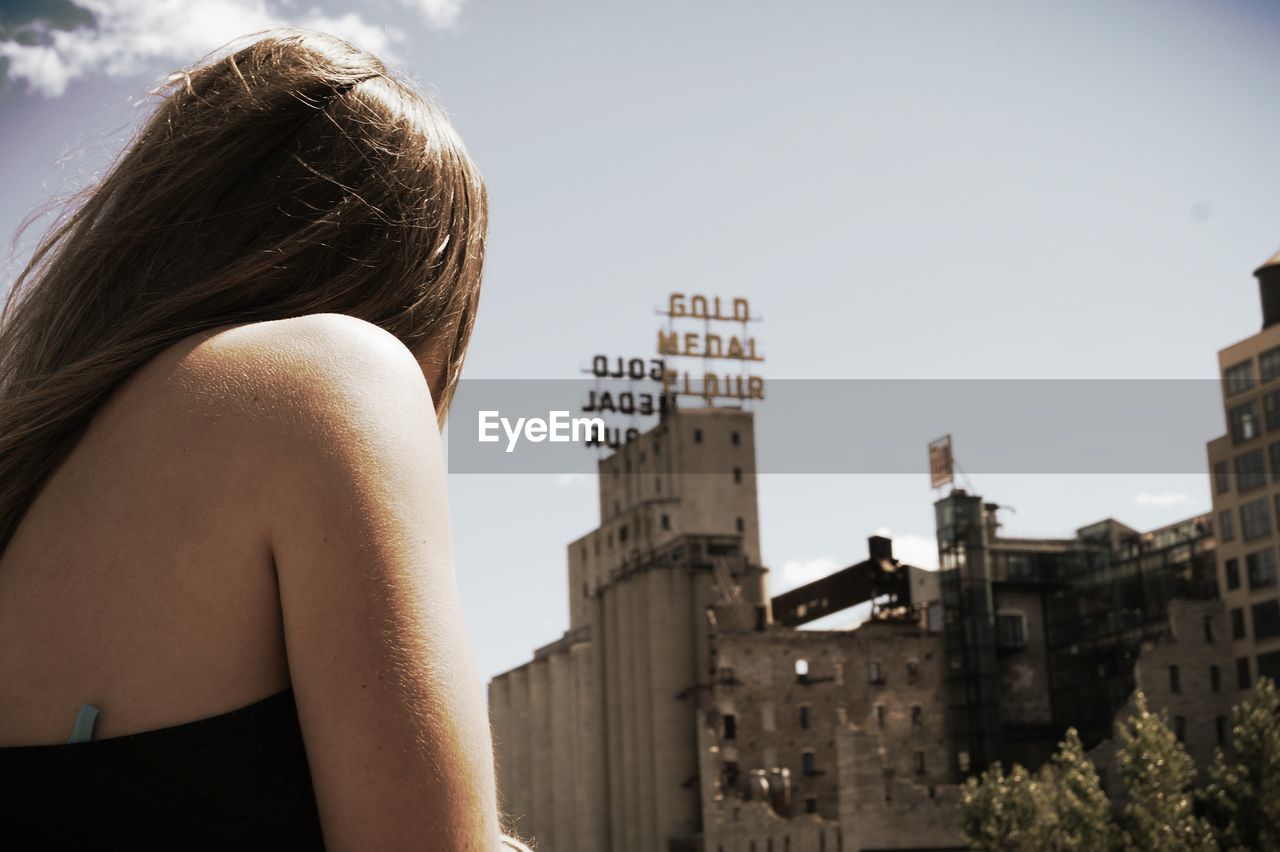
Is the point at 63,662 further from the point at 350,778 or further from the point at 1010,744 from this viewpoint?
the point at 1010,744

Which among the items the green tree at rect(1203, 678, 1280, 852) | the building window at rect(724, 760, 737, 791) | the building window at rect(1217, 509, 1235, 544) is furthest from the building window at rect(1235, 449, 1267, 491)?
the building window at rect(724, 760, 737, 791)

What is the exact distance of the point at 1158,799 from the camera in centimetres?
4859

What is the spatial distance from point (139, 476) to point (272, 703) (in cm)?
23

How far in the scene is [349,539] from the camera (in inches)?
45.6

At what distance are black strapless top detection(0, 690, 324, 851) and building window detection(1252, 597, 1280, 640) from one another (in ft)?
211

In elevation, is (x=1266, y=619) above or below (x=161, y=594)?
above

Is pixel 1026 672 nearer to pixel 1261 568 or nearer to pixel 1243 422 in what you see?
pixel 1261 568

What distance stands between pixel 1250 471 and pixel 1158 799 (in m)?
19.0

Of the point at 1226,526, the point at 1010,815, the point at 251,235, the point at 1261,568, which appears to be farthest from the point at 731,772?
the point at 251,235

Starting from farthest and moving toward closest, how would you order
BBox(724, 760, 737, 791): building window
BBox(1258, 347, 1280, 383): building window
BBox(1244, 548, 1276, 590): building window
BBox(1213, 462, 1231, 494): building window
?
1. BBox(1213, 462, 1231, 494): building window
2. BBox(724, 760, 737, 791): building window
3. BBox(1258, 347, 1280, 383): building window
4. BBox(1244, 548, 1276, 590): building window

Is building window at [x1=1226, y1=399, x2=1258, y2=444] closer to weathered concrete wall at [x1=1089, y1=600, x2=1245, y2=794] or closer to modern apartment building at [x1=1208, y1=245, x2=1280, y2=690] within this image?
modern apartment building at [x1=1208, y1=245, x2=1280, y2=690]

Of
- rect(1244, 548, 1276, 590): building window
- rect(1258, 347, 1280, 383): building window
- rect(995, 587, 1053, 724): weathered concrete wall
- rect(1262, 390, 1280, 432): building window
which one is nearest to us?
rect(1244, 548, 1276, 590): building window

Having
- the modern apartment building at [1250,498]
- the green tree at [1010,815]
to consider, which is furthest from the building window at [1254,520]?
the green tree at [1010,815]

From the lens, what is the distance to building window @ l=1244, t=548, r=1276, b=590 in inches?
2338
